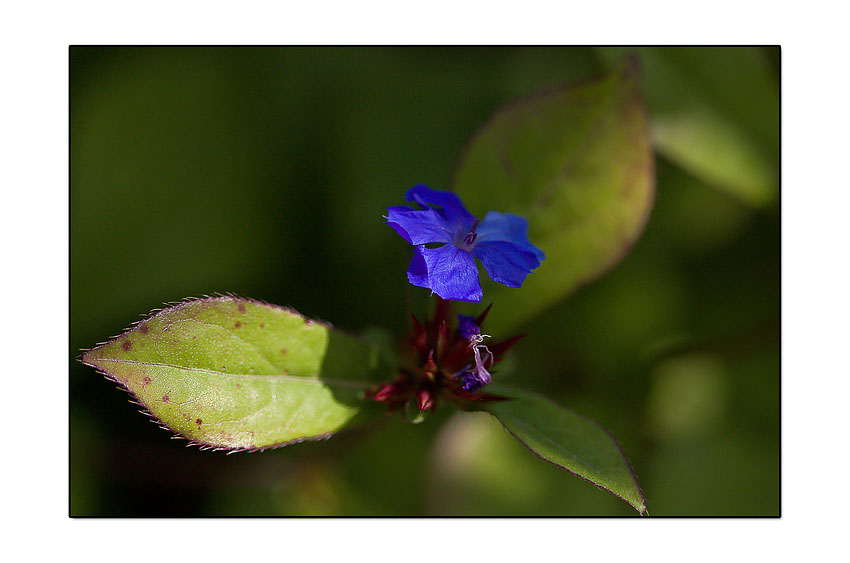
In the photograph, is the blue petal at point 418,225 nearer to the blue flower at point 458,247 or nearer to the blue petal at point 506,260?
the blue flower at point 458,247

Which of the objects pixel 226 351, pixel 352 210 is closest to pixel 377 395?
pixel 226 351

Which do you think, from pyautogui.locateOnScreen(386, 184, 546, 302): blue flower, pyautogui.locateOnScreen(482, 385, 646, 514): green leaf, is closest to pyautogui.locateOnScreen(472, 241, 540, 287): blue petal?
pyautogui.locateOnScreen(386, 184, 546, 302): blue flower

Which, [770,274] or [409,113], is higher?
[409,113]

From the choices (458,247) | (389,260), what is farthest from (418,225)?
(389,260)

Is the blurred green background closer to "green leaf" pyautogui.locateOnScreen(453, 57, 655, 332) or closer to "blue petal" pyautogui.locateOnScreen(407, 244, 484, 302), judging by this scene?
"green leaf" pyautogui.locateOnScreen(453, 57, 655, 332)

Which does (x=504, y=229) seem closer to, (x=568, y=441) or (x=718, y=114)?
(x=568, y=441)

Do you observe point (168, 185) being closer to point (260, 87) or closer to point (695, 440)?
point (260, 87)

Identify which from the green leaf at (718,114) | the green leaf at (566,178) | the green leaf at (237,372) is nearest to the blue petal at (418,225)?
the green leaf at (237,372)
